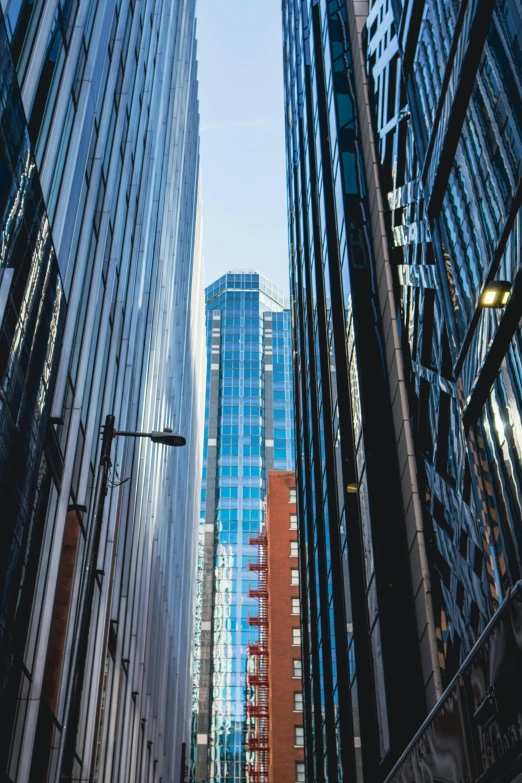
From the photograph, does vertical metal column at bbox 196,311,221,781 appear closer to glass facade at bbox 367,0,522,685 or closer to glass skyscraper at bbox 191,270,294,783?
glass skyscraper at bbox 191,270,294,783

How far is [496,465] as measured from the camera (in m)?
17.1

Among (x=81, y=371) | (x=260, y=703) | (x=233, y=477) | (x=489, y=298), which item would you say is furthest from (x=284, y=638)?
(x=489, y=298)

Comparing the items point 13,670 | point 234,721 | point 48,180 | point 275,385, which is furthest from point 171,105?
point 275,385

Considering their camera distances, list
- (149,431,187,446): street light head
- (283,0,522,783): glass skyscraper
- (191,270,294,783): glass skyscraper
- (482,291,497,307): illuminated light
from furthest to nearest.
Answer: (191,270,294,783): glass skyscraper → (482,291,497,307): illuminated light → (283,0,522,783): glass skyscraper → (149,431,187,446): street light head

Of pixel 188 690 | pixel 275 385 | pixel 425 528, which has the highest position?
pixel 275 385

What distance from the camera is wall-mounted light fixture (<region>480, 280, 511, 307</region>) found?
1648 centimetres

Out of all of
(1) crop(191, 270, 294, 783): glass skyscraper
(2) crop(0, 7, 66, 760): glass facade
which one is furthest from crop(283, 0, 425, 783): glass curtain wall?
(1) crop(191, 270, 294, 783): glass skyscraper

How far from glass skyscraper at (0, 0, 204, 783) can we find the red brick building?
28695 mm

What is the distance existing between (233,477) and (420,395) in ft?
340

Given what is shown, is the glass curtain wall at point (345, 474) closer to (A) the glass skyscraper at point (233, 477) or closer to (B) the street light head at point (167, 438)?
(B) the street light head at point (167, 438)

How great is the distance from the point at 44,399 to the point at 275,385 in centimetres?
11989

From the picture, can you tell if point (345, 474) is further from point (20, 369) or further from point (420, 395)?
point (20, 369)

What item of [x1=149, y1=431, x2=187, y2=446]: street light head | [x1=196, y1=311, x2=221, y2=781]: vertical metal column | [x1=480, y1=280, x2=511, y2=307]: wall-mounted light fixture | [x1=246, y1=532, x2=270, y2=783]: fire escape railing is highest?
[x1=196, y1=311, x2=221, y2=781]: vertical metal column

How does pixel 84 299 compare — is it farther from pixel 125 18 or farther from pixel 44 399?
pixel 125 18
